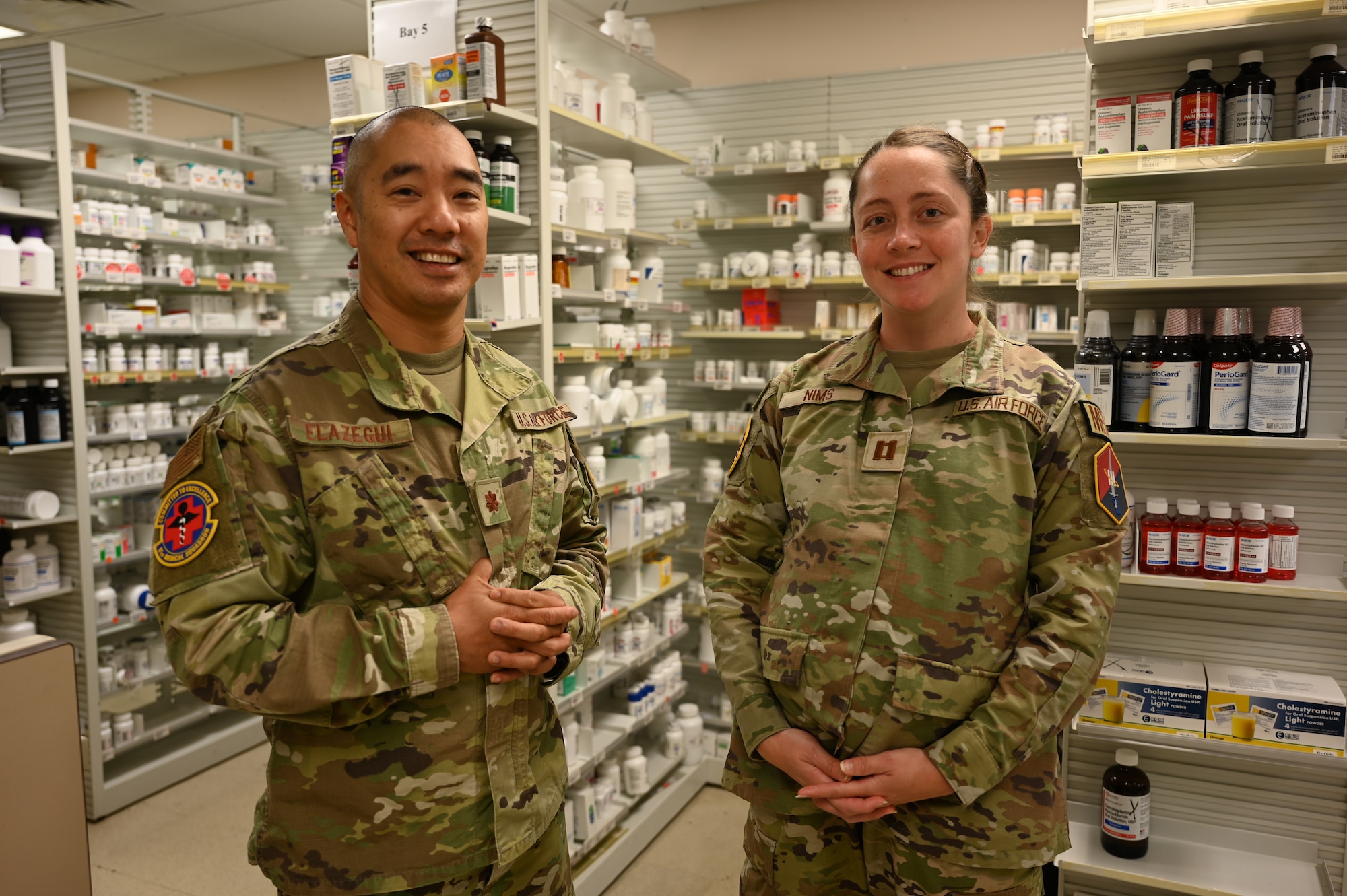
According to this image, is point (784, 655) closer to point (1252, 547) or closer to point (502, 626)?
point (502, 626)

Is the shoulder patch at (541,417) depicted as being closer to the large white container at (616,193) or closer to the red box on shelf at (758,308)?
the large white container at (616,193)

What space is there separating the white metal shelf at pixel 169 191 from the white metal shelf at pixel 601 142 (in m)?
2.51

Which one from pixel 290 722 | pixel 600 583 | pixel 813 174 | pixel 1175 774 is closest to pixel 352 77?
pixel 600 583

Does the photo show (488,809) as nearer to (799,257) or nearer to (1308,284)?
(1308,284)

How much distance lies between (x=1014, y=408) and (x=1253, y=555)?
135cm

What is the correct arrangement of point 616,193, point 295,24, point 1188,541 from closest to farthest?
point 1188,541 < point 616,193 < point 295,24

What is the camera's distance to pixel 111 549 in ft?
14.8

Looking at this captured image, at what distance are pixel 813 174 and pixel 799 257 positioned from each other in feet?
1.95

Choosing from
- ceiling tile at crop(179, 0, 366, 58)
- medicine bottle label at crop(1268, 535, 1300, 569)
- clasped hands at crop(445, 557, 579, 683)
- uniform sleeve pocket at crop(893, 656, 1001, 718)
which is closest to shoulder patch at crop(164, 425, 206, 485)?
clasped hands at crop(445, 557, 579, 683)

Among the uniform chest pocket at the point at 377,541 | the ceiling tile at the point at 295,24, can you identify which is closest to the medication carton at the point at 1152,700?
the uniform chest pocket at the point at 377,541

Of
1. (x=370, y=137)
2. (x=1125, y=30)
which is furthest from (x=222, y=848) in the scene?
(x=1125, y=30)

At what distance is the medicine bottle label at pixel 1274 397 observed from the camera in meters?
2.44

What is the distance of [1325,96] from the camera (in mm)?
2396

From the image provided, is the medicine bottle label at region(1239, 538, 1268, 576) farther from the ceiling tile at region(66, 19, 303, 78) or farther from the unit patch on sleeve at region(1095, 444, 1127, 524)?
the ceiling tile at region(66, 19, 303, 78)
